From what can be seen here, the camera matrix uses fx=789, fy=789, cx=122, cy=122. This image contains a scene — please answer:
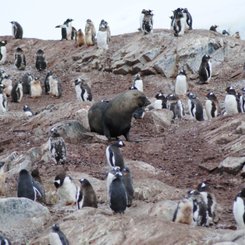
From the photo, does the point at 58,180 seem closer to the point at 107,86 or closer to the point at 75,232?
the point at 75,232

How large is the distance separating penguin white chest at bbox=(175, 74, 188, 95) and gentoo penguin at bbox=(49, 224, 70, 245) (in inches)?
678

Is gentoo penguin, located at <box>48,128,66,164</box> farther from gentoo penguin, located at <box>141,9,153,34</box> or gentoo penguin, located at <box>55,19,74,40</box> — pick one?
gentoo penguin, located at <box>55,19,74,40</box>

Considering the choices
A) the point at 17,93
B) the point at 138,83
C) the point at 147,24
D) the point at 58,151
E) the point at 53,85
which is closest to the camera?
the point at 58,151

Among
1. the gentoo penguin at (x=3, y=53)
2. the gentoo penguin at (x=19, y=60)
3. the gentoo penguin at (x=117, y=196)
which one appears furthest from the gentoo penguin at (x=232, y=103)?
the gentoo penguin at (x=3, y=53)

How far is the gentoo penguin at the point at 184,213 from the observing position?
12656mm

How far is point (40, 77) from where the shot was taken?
33.5m

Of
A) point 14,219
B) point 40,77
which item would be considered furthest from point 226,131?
point 40,77

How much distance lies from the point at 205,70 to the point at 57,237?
19096 mm

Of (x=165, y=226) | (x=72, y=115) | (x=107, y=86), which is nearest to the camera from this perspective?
(x=165, y=226)

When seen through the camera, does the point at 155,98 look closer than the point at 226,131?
No

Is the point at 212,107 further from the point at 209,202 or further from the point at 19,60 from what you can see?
the point at 19,60

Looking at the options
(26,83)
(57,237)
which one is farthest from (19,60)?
(57,237)

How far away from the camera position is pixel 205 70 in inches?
1176

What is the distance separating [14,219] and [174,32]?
66.2 feet
